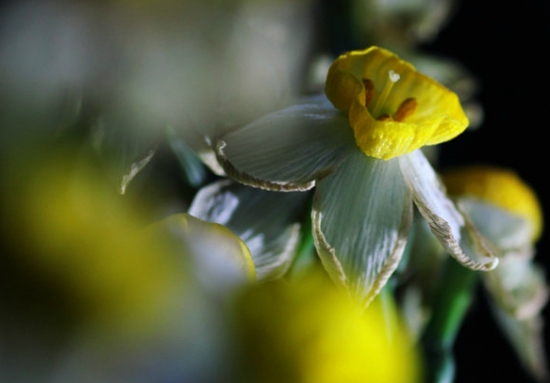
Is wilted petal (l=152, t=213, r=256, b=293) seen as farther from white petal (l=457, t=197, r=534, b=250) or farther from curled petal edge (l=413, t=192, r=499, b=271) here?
white petal (l=457, t=197, r=534, b=250)

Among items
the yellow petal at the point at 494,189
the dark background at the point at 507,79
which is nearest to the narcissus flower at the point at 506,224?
the yellow petal at the point at 494,189

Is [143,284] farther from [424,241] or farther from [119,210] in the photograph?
[424,241]

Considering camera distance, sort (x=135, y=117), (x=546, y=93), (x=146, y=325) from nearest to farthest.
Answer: (x=146, y=325) → (x=135, y=117) → (x=546, y=93)

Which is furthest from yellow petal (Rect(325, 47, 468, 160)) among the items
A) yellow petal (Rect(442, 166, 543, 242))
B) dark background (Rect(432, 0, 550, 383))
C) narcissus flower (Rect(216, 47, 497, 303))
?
dark background (Rect(432, 0, 550, 383))

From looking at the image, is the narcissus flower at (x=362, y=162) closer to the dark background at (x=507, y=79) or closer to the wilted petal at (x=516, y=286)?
the wilted petal at (x=516, y=286)

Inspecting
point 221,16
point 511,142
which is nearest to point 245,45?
point 221,16
